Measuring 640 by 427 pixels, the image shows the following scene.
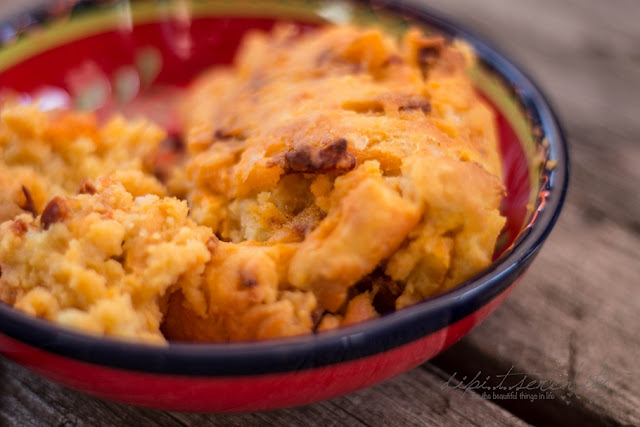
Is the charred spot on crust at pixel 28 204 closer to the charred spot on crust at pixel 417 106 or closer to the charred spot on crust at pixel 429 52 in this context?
the charred spot on crust at pixel 417 106

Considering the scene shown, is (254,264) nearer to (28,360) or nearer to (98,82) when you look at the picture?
(28,360)

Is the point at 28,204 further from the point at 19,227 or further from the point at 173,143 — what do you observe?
the point at 173,143

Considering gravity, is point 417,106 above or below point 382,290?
above

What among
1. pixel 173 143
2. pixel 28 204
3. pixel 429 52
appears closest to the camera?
pixel 28 204

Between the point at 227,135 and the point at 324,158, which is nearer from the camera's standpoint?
the point at 324,158

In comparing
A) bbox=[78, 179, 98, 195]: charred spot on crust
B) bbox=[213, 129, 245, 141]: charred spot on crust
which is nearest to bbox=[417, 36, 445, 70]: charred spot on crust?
bbox=[213, 129, 245, 141]: charred spot on crust

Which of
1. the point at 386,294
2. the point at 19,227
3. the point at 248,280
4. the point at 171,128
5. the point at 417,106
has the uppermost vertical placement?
the point at 417,106

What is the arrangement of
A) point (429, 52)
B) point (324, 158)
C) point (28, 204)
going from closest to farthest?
point (324, 158) < point (28, 204) < point (429, 52)

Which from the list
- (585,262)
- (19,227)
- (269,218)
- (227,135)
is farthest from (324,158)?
(585,262)
